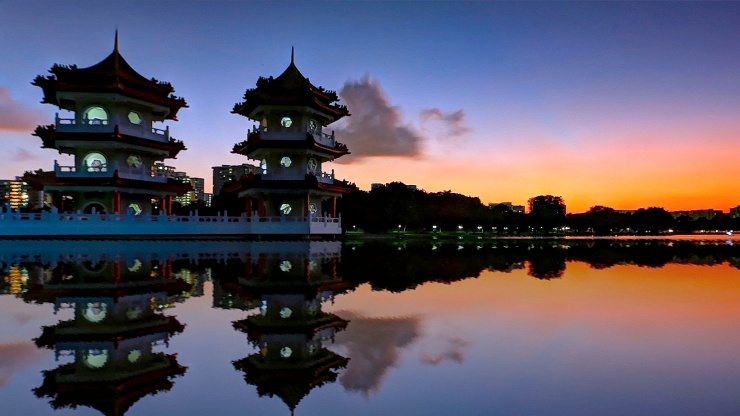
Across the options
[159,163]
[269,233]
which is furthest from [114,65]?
[269,233]

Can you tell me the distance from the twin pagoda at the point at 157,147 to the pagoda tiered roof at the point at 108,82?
0.20ft

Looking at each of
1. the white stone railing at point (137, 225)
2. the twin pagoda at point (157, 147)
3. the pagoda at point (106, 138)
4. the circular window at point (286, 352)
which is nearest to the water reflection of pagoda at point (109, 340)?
the circular window at point (286, 352)

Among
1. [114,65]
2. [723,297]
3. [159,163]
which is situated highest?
[114,65]

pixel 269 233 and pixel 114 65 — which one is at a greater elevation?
pixel 114 65

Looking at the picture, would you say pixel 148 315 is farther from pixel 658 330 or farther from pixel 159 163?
pixel 159 163

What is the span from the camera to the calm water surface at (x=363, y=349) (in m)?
3.13

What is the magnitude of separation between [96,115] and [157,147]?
4.12 m

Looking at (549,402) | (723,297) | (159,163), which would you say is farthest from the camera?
(159,163)

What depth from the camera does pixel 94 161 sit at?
29844mm

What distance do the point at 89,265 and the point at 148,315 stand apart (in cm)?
820

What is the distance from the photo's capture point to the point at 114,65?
100.0 feet

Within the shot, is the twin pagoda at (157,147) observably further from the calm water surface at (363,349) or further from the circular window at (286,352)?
the circular window at (286,352)

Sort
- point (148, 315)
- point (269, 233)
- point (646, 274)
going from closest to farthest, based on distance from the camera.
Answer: point (148, 315)
point (646, 274)
point (269, 233)

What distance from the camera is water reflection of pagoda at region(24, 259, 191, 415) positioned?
3.30m
